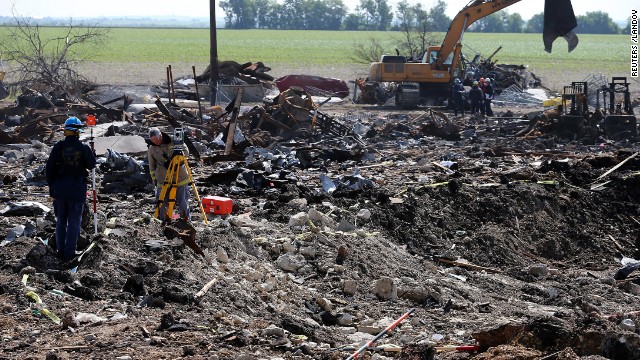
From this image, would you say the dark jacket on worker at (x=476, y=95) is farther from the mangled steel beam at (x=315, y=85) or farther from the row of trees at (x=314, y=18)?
the row of trees at (x=314, y=18)

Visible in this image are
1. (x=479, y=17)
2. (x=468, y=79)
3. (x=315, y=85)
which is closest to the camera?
(x=479, y=17)

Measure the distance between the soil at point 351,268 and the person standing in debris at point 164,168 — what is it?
317 mm

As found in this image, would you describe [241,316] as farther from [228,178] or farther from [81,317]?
[228,178]

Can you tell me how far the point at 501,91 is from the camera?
127 feet

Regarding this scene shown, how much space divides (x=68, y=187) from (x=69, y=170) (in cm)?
19

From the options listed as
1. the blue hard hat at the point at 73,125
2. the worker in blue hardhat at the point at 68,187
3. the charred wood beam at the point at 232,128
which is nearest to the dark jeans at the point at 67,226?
the worker in blue hardhat at the point at 68,187

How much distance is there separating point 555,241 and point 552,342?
7406mm

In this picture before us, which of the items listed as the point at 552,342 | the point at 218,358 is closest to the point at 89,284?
the point at 218,358

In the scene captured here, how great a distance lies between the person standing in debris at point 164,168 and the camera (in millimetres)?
13000

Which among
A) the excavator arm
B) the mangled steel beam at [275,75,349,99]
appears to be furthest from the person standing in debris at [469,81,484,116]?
the mangled steel beam at [275,75,349,99]

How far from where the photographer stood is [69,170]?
10711 millimetres

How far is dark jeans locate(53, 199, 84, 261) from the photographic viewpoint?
10.7 m

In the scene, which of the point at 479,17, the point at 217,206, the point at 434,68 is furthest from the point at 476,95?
the point at 217,206

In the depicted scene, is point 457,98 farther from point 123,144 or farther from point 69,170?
point 69,170
